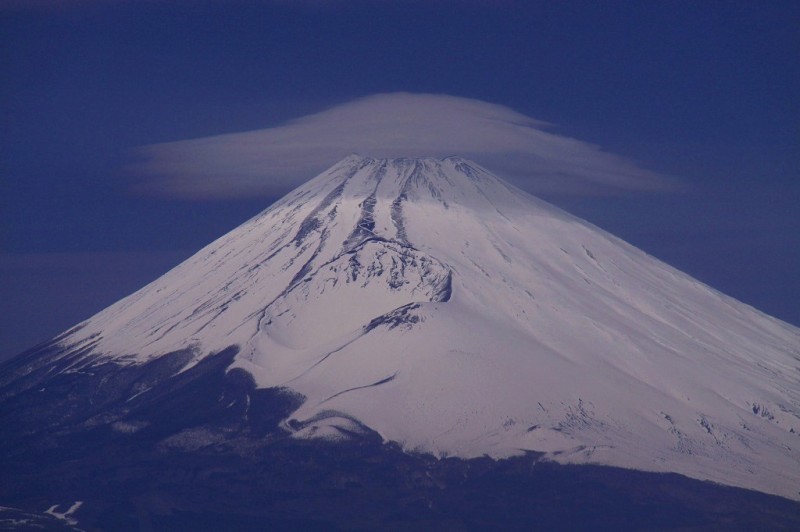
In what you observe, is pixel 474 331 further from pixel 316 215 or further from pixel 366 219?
pixel 316 215

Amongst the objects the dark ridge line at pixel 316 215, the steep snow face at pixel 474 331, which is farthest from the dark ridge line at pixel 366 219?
the dark ridge line at pixel 316 215

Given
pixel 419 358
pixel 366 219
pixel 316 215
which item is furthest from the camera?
pixel 316 215

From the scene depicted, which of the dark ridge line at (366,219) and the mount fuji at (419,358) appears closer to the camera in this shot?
the mount fuji at (419,358)

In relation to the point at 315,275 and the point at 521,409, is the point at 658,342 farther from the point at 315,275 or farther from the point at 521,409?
the point at 315,275

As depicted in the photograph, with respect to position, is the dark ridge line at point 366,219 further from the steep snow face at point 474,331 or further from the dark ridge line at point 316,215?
the dark ridge line at point 316,215

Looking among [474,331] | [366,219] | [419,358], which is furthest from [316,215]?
[419,358]
